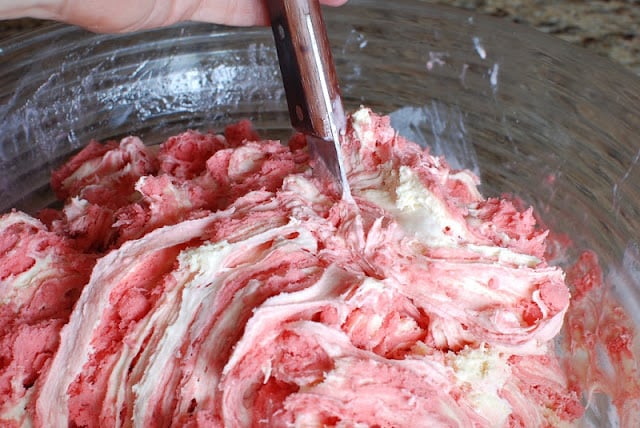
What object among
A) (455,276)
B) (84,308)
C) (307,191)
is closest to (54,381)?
(84,308)

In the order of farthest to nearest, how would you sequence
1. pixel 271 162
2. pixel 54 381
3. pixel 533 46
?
1. pixel 533 46
2. pixel 271 162
3. pixel 54 381

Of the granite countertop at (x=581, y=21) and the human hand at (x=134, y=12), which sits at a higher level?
the human hand at (x=134, y=12)

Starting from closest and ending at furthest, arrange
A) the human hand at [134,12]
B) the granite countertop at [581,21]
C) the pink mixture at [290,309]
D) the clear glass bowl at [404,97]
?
the pink mixture at [290,309], the human hand at [134,12], the clear glass bowl at [404,97], the granite countertop at [581,21]

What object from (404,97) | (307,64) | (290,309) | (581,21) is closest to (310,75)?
(307,64)

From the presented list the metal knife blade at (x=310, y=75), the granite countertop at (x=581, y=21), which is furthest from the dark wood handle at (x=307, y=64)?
the granite countertop at (x=581, y=21)

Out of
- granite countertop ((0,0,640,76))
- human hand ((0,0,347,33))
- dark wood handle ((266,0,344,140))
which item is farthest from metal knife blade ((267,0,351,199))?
granite countertop ((0,0,640,76))

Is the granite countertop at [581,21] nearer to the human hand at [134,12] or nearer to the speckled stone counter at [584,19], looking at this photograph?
the speckled stone counter at [584,19]

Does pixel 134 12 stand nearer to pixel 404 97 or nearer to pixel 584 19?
pixel 404 97

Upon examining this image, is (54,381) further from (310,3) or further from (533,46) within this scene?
(533,46)
